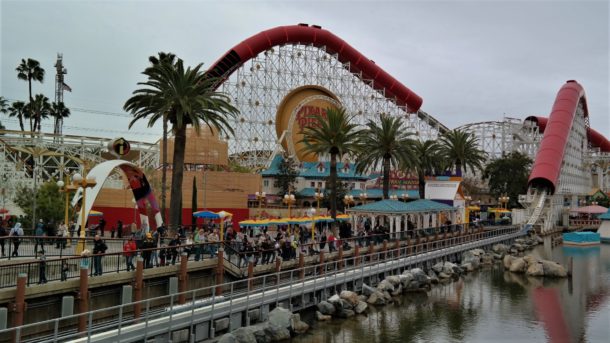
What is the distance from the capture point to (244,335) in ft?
62.8

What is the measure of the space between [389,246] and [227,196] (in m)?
22.3

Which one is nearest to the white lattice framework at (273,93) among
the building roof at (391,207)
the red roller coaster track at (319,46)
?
the red roller coaster track at (319,46)

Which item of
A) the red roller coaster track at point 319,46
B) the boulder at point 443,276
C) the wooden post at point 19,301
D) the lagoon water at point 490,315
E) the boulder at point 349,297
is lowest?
the lagoon water at point 490,315

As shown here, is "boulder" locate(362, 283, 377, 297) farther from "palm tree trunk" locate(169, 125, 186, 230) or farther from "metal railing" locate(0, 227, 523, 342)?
"palm tree trunk" locate(169, 125, 186, 230)

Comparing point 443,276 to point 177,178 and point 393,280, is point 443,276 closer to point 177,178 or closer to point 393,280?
point 393,280

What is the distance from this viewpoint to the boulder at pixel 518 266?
133ft

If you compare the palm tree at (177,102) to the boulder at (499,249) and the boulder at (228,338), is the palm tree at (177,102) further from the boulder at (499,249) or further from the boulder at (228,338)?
the boulder at (499,249)

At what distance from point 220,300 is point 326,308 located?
220 inches

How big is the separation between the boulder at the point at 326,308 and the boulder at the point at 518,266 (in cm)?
2098

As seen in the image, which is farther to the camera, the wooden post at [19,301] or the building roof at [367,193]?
the building roof at [367,193]

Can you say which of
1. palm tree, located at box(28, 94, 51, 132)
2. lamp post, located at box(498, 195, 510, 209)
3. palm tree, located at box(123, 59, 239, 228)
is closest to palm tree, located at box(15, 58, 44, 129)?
palm tree, located at box(28, 94, 51, 132)

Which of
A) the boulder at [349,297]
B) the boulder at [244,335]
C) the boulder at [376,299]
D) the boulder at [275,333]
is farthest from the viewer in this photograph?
the boulder at [376,299]

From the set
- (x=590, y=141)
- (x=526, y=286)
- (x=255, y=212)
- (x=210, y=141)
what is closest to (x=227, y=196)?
(x=255, y=212)

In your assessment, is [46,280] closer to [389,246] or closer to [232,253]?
[232,253]
